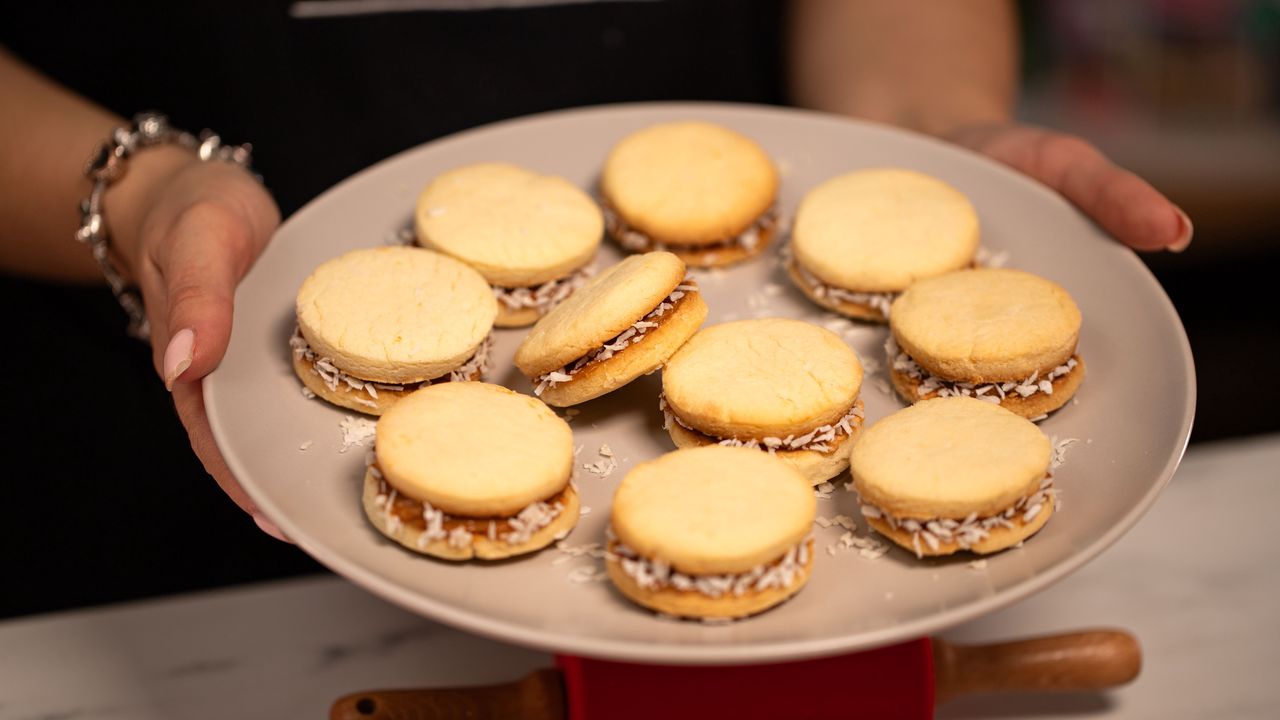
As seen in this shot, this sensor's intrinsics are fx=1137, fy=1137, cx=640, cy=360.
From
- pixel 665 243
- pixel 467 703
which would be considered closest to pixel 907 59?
pixel 665 243

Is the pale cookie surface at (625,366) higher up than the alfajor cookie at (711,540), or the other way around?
the pale cookie surface at (625,366)

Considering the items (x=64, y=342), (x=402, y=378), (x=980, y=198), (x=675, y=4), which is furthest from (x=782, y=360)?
(x=64, y=342)

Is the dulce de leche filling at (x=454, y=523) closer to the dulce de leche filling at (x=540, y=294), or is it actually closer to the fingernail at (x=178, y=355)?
the fingernail at (x=178, y=355)

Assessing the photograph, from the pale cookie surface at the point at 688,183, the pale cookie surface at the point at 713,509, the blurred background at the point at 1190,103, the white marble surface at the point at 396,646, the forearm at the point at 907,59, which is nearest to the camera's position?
the pale cookie surface at the point at 713,509

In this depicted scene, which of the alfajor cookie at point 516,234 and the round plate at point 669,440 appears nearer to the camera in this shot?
the round plate at point 669,440

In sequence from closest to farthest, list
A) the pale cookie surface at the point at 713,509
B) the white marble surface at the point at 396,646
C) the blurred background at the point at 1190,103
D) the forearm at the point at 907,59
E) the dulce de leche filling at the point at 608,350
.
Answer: the pale cookie surface at the point at 713,509
the dulce de leche filling at the point at 608,350
the white marble surface at the point at 396,646
the forearm at the point at 907,59
the blurred background at the point at 1190,103

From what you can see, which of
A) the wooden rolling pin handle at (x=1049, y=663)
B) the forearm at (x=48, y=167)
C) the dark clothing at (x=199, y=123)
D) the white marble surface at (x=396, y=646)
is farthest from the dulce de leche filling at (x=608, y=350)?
the dark clothing at (x=199, y=123)

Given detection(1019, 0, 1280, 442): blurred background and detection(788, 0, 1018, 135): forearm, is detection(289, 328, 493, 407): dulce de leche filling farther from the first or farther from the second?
detection(1019, 0, 1280, 442): blurred background

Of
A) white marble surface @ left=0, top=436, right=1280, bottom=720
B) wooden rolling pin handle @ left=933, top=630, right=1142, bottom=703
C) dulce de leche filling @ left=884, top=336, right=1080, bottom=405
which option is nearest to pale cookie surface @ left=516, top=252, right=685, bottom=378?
dulce de leche filling @ left=884, top=336, right=1080, bottom=405
